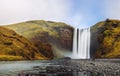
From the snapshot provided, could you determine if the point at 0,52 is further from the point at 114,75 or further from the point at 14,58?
the point at 114,75

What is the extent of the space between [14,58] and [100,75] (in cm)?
14363

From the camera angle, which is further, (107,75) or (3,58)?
(3,58)

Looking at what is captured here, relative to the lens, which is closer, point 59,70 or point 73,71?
point 73,71

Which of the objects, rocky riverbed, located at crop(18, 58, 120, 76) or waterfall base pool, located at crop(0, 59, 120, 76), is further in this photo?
waterfall base pool, located at crop(0, 59, 120, 76)

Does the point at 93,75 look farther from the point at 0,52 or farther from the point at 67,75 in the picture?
the point at 0,52

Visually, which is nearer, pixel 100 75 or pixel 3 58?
pixel 100 75

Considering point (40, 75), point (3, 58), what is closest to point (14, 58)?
point (3, 58)

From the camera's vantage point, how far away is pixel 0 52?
200m

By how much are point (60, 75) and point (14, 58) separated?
139452 mm

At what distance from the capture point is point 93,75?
5966cm

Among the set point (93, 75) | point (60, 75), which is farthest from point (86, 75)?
point (60, 75)

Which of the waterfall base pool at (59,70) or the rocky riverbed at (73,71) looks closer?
the rocky riverbed at (73,71)

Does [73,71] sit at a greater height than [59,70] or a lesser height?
greater

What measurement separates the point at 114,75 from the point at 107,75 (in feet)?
5.50
